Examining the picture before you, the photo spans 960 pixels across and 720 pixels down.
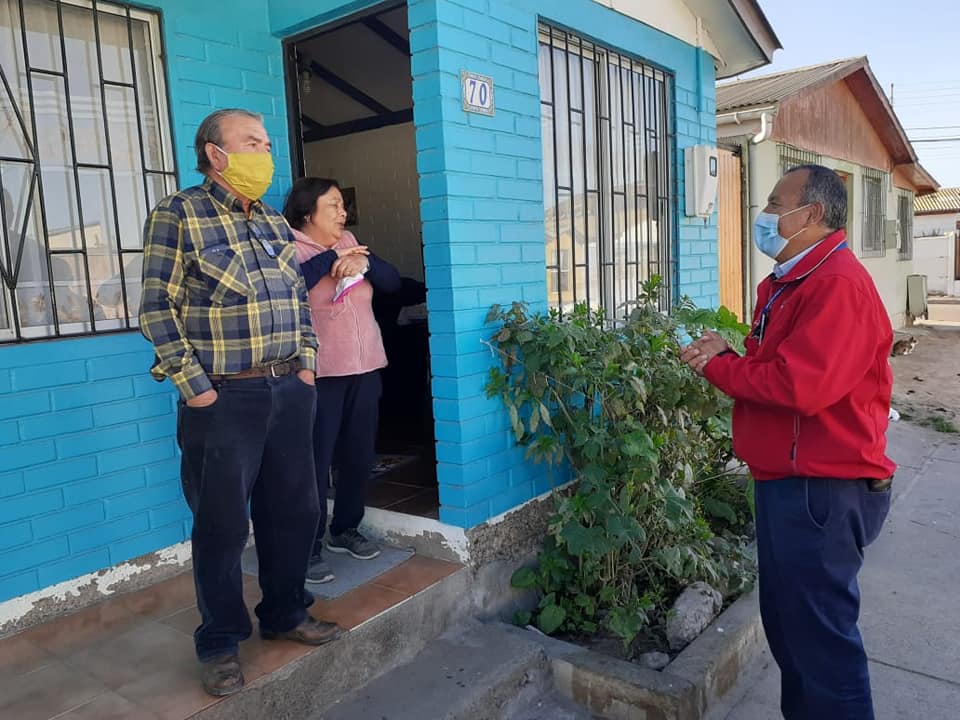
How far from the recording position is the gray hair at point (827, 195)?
226cm

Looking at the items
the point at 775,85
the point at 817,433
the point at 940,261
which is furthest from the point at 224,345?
the point at 940,261

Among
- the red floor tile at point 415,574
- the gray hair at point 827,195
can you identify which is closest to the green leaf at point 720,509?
the red floor tile at point 415,574

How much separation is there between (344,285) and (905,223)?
15.1m

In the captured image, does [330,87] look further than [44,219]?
Yes

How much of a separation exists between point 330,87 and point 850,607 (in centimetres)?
484

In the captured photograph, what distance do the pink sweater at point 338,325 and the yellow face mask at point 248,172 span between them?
65 cm

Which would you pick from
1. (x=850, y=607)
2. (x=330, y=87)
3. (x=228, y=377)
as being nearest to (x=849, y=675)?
(x=850, y=607)

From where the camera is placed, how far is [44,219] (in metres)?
2.88

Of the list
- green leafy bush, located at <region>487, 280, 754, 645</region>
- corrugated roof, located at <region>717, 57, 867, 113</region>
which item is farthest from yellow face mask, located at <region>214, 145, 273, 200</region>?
corrugated roof, located at <region>717, 57, 867, 113</region>

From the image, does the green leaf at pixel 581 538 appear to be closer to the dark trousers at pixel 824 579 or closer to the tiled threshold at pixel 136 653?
the tiled threshold at pixel 136 653

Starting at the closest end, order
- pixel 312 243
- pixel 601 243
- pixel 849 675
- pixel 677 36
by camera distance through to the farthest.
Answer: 1. pixel 849 675
2. pixel 312 243
3. pixel 601 243
4. pixel 677 36

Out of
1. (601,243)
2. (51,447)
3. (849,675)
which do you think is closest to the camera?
(849,675)

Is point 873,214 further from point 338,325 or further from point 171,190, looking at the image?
point 171,190

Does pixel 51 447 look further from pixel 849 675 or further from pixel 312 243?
pixel 849 675
